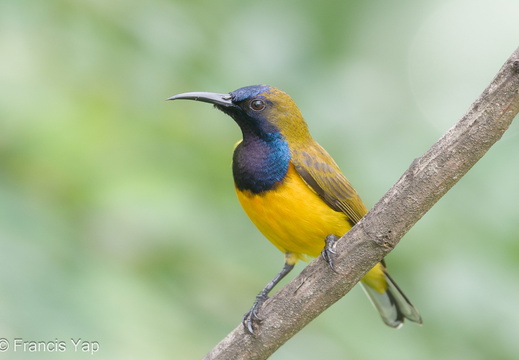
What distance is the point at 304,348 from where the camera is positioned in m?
4.58

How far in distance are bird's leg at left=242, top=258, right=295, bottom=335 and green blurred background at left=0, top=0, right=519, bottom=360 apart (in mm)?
76

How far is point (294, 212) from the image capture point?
448 cm

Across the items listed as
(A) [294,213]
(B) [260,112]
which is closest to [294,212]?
(A) [294,213]

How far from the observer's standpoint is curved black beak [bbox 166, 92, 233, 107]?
458cm

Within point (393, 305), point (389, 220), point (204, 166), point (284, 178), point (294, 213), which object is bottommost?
point (389, 220)

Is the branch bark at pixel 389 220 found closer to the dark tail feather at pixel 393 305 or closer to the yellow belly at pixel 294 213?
the yellow belly at pixel 294 213

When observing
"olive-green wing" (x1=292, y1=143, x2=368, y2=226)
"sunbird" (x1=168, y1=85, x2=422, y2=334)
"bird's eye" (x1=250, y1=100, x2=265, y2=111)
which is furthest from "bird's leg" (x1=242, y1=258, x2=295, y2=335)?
"bird's eye" (x1=250, y1=100, x2=265, y2=111)

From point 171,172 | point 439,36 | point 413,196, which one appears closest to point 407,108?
point 439,36

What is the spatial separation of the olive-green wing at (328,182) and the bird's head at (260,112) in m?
0.19

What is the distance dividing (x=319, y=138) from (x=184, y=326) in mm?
1965

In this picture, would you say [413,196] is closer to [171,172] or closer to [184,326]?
[184,326]

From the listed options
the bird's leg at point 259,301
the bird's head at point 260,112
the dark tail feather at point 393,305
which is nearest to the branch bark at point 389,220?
the bird's leg at point 259,301

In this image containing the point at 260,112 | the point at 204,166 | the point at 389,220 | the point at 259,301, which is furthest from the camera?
the point at 204,166

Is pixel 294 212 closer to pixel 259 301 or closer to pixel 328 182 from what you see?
pixel 328 182
